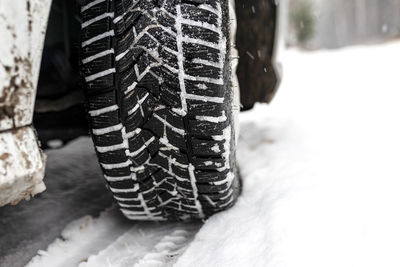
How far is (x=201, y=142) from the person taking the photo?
2.73 feet

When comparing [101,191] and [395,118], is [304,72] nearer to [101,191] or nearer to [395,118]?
[395,118]

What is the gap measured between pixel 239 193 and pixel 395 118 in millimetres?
1038

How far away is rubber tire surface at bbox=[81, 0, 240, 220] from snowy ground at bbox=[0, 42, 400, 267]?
0.20 metres

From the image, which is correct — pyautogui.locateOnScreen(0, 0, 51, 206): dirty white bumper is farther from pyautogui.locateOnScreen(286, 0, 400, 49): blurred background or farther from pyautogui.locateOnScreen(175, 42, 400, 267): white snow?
pyautogui.locateOnScreen(286, 0, 400, 49): blurred background

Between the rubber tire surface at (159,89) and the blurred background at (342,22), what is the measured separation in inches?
420

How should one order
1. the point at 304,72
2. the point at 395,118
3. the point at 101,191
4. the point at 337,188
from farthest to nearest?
1. the point at 304,72
2. the point at 395,118
3. the point at 101,191
4. the point at 337,188

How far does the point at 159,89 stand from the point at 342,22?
19.0 meters

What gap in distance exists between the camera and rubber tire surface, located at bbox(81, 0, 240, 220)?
2.52 ft

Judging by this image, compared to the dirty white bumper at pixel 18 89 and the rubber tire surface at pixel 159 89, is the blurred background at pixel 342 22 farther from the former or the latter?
the dirty white bumper at pixel 18 89

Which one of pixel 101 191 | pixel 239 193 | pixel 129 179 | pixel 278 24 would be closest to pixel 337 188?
pixel 239 193

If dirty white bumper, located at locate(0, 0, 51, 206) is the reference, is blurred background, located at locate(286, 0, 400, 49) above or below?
below

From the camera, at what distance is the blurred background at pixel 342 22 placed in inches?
453

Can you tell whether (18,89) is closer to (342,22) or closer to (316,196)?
(316,196)

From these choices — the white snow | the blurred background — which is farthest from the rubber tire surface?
the blurred background
